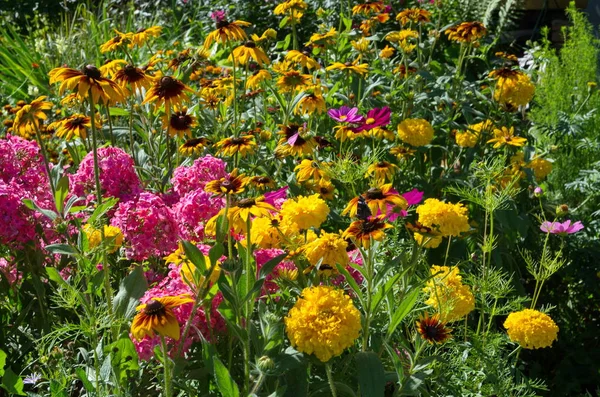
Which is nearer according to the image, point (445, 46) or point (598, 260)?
point (598, 260)

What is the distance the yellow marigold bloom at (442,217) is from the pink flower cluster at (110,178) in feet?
2.63

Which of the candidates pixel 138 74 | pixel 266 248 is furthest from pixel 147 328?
pixel 138 74

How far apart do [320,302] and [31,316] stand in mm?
1192

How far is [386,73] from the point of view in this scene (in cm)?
318

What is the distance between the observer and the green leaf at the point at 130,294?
159 centimetres

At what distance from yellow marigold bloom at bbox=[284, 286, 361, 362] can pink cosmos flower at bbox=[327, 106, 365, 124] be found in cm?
109

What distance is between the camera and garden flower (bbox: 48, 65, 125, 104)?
1.59m

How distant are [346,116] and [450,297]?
89 centimetres

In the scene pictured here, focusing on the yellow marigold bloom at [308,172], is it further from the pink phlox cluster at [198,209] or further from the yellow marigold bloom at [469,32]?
the yellow marigold bloom at [469,32]

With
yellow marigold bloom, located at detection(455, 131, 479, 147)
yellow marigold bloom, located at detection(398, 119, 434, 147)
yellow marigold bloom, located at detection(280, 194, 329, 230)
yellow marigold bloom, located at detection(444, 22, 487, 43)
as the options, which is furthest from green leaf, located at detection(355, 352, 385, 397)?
yellow marigold bloom, located at detection(444, 22, 487, 43)

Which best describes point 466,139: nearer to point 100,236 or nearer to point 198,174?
point 198,174

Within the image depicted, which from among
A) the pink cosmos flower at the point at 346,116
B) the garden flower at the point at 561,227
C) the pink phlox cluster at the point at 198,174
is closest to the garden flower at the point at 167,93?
the pink phlox cluster at the point at 198,174

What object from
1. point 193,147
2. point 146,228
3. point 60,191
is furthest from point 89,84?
point 193,147

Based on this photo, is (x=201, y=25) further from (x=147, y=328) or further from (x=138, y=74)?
(x=147, y=328)
